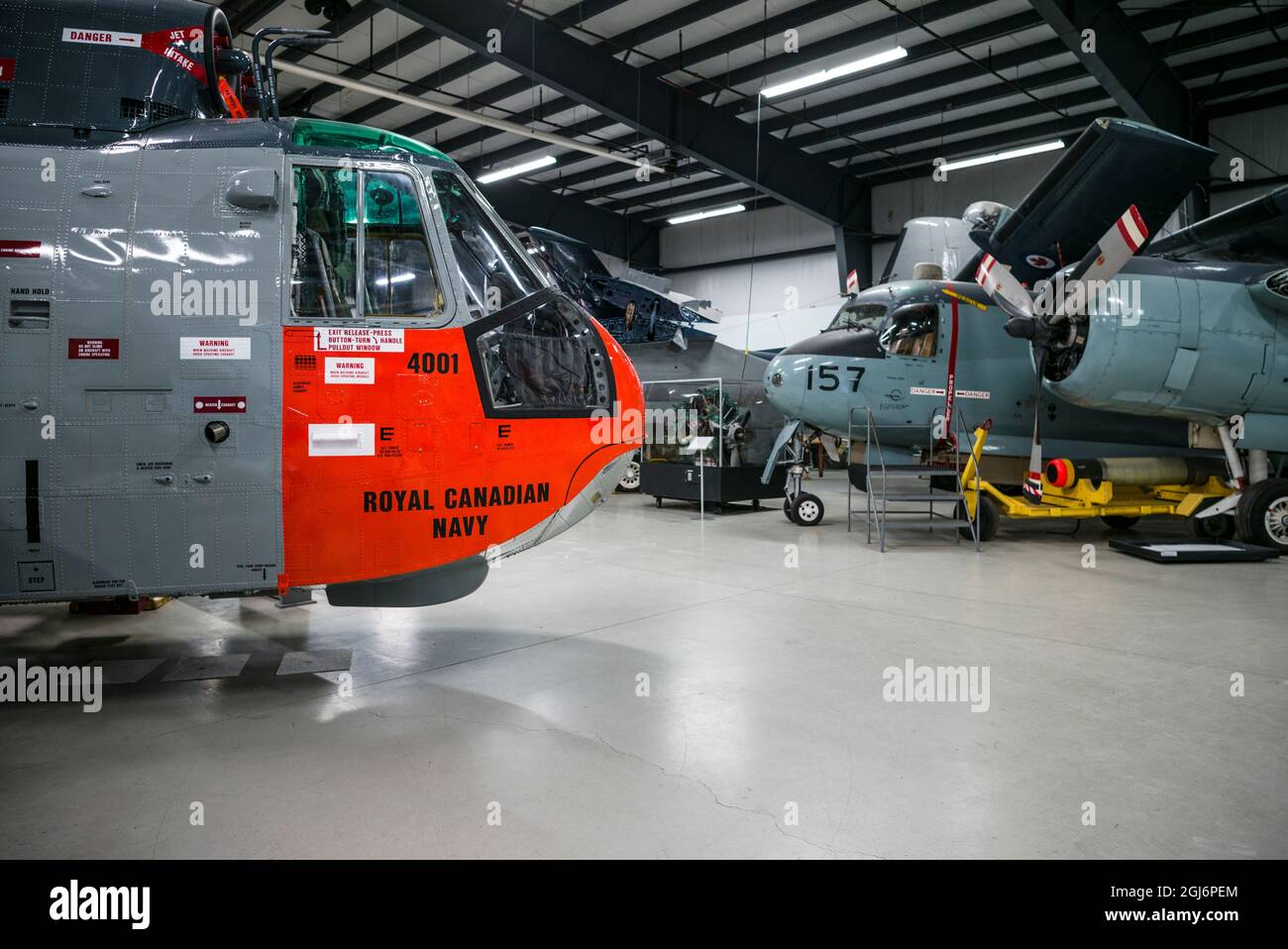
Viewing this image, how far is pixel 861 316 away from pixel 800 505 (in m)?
2.85

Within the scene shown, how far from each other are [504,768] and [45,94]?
13.4 ft

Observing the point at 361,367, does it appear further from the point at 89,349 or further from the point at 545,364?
the point at 89,349

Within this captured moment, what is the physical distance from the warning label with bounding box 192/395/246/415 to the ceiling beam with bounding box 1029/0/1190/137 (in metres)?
12.7

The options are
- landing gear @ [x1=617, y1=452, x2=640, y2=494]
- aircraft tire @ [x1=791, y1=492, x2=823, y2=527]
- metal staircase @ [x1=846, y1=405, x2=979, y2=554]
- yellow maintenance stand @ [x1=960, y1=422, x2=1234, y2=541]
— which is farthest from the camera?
landing gear @ [x1=617, y1=452, x2=640, y2=494]

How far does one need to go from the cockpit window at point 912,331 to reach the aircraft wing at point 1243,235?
3254mm

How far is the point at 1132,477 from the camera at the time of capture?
31.3ft

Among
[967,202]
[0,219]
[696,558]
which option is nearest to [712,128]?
[967,202]

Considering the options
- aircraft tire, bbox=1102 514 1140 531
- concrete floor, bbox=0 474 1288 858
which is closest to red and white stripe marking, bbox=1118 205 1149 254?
concrete floor, bbox=0 474 1288 858

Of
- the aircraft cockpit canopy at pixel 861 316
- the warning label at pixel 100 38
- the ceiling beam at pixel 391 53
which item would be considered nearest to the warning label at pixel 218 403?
the warning label at pixel 100 38

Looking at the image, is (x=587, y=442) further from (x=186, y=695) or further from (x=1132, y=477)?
(x=1132, y=477)

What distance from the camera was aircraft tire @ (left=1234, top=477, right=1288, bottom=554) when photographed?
8820 millimetres

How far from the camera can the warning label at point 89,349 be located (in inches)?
142
